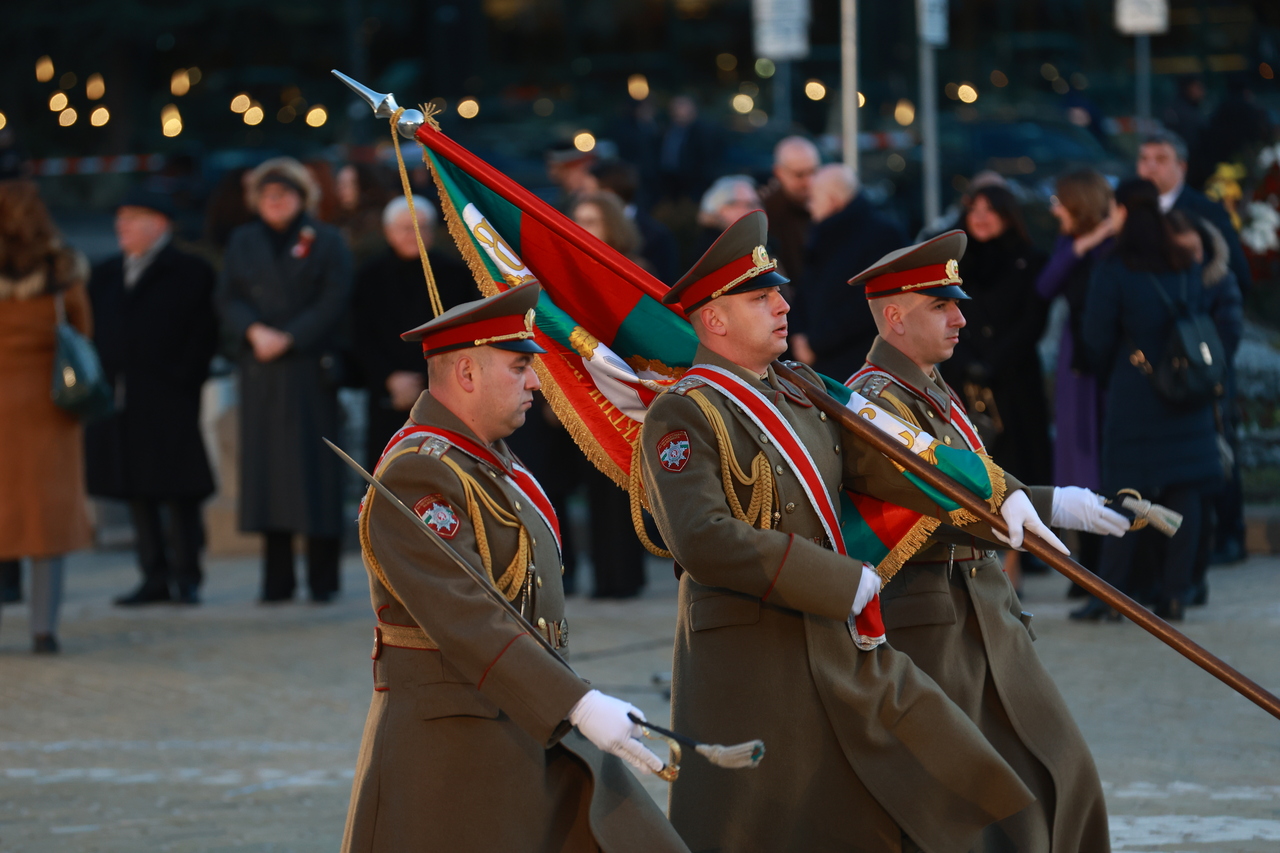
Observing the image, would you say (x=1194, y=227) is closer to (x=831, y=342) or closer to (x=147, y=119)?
(x=831, y=342)

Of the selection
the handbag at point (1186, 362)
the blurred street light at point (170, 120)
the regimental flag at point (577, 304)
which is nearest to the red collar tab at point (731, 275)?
the regimental flag at point (577, 304)

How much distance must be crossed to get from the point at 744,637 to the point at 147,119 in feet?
101

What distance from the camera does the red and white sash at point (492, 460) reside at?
4.23 metres

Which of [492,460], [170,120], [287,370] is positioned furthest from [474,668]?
[170,120]

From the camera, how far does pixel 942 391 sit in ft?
17.6

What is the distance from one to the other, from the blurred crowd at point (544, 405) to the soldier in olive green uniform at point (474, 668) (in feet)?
15.7

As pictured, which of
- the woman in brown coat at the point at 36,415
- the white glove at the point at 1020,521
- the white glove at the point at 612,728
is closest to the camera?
the white glove at the point at 612,728

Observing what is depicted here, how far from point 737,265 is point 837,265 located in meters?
4.92

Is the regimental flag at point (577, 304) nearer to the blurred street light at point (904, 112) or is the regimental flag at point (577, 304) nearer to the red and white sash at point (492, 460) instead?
the red and white sash at point (492, 460)

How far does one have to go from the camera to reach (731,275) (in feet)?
15.4

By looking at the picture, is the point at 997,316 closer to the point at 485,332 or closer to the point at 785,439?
the point at 785,439

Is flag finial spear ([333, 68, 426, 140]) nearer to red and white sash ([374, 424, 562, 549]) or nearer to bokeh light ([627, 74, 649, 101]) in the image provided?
red and white sash ([374, 424, 562, 549])

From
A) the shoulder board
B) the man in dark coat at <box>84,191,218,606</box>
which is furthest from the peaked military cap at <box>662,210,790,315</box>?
the man in dark coat at <box>84,191,218,606</box>

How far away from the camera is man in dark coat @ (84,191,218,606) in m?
10.4
